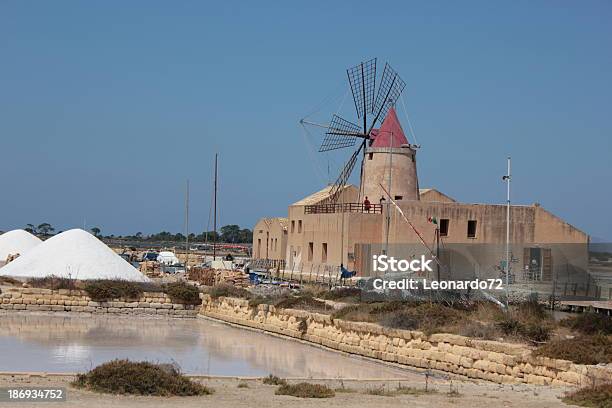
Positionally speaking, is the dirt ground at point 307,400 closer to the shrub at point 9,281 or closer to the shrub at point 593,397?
the shrub at point 593,397

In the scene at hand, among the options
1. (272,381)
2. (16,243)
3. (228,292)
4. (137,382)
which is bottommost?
(272,381)

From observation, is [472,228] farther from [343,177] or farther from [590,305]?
[590,305]

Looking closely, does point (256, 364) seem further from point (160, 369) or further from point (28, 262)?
point (28, 262)

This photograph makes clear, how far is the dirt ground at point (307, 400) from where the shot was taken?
720cm

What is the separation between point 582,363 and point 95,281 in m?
14.7

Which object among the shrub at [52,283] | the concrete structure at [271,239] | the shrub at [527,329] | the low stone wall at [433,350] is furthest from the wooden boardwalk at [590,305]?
the concrete structure at [271,239]

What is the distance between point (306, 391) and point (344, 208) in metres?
16.7

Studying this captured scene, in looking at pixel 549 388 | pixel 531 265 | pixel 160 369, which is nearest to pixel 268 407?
pixel 160 369

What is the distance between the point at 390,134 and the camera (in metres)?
24.7

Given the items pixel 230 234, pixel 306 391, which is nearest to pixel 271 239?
pixel 306 391

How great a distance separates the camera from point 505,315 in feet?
40.2

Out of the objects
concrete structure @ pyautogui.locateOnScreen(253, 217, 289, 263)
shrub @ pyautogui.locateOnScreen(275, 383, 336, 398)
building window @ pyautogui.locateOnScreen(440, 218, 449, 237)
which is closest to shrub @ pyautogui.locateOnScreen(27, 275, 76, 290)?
building window @ pyautogui.locateOnScreen(440, 218, 449, 237)

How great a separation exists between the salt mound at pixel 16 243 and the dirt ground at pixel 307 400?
2663 cm

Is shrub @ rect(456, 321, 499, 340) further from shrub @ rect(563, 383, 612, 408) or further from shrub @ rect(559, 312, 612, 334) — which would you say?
shrub @ rect(563, 383, 612, 408)
